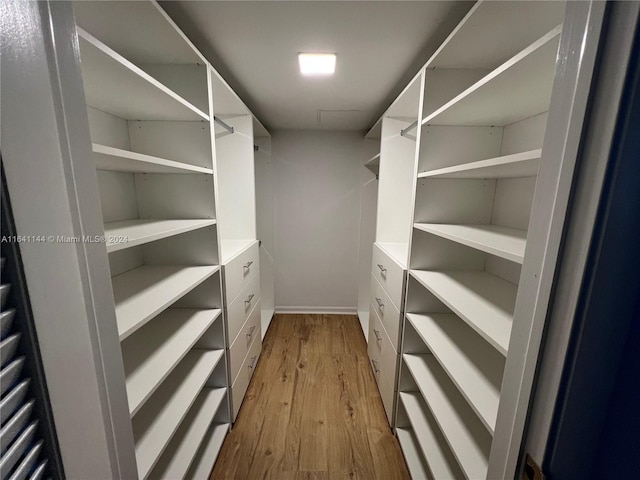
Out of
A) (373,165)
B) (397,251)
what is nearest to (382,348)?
(397,251)

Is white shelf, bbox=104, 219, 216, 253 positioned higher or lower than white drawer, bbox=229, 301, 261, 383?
higher

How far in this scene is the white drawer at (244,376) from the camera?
1648mm

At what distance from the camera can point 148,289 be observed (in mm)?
1061

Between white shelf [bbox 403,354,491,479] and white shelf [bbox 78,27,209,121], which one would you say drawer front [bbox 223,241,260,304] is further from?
Result: white shelf [bbox 403,354,491,479]

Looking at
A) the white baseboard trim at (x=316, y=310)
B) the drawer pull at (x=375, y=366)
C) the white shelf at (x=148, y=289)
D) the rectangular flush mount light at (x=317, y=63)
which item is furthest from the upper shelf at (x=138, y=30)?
the white baseboard trim at (x=316, y=310)

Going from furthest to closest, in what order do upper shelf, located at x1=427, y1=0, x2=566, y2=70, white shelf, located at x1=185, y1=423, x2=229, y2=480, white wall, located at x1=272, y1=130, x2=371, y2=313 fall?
white wall, located at x1=272, y1=130, x2=371, y2=313 → white shelf, located at x1=185, y1=423, x2=229, y2=480 → upper shelf, located at x1=427, y1=0, x2=566, y2=70

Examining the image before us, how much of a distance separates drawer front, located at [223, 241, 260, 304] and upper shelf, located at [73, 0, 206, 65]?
3.36 ft

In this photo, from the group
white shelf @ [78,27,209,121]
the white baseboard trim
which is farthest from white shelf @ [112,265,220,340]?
the white baseboard trim

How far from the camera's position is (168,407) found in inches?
43.1

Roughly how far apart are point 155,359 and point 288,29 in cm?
151

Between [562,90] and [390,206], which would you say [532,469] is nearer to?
[562,90]

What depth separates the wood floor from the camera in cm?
141

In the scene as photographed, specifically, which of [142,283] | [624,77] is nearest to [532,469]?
[624,77]

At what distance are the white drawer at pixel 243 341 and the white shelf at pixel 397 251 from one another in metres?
1.15
